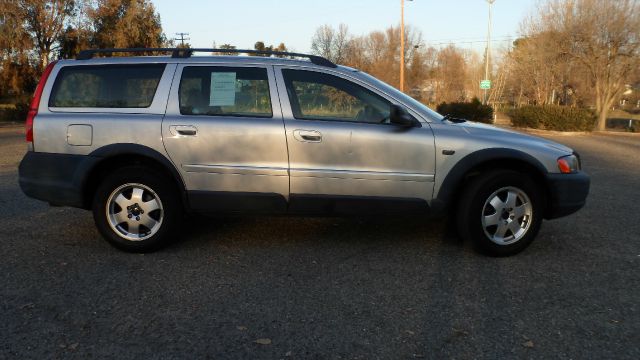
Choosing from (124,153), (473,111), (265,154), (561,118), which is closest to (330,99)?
(265,154)

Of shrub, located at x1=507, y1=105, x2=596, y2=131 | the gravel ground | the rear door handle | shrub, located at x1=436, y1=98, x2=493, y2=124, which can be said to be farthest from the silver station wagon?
shrub, located at x1=436, y1=98, x2=493, y2=124

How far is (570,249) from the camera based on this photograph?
16.2 ft

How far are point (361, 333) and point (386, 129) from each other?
1.97m

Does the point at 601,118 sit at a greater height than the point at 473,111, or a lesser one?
lesser

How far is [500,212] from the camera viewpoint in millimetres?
4535

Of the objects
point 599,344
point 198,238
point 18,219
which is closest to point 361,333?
point 599,344

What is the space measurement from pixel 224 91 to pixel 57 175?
1.71m

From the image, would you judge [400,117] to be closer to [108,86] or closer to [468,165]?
[468,165]

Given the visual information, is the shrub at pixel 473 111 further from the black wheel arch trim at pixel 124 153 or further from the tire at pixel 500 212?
the black wheel arch trim at pixel 124 153

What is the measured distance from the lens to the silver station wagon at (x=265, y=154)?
14.6 ft

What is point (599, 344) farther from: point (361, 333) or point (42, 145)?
point (42, 145)

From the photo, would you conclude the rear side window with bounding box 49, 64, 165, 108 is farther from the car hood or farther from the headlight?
the headlight

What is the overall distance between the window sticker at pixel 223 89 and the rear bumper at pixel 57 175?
1.20 m

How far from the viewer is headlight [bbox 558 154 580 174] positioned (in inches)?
180
